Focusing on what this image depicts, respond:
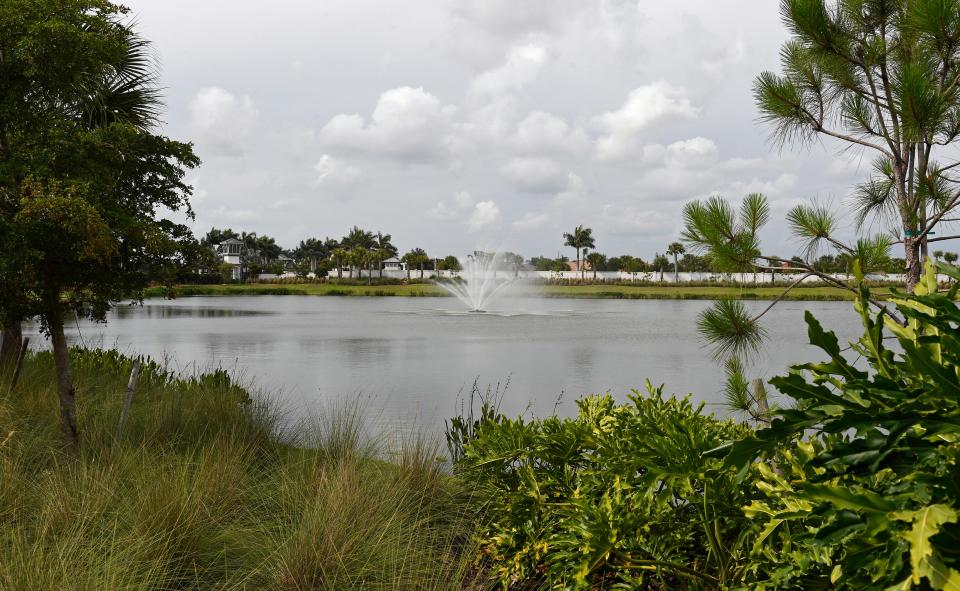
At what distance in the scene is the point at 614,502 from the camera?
3.50 meters

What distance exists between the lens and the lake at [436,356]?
16.2 meters

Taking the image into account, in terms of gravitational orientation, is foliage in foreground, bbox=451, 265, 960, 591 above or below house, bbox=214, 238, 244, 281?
below

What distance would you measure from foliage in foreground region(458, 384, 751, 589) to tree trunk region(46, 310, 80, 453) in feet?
15.4

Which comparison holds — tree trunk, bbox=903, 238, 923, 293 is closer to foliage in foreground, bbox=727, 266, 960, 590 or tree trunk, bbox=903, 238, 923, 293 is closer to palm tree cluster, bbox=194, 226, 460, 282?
foliage in foreground, bbox=727, 266, 960, 590

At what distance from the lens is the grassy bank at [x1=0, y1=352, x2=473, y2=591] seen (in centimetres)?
395

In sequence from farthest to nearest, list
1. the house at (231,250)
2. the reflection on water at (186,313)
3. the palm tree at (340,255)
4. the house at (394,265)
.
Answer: the house at (394,265)
the house at (231,250)
the palm tree at (340,255)
the reflection on water at (186,313)

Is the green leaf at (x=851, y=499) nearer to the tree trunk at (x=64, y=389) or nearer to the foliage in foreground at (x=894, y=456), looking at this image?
the foliage in foreground at (x=894, y=456)

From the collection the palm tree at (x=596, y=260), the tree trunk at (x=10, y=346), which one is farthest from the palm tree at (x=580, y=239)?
the tree trunk at (x=10, y=346)

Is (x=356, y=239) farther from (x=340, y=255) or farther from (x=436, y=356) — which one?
(x=436, y=356)

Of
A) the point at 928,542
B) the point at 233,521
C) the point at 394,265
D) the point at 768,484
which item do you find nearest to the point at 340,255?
A: the point at 394,265

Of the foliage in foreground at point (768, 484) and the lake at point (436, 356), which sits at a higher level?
the foliage in foreground at point (768, 484)

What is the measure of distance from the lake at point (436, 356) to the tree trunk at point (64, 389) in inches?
120

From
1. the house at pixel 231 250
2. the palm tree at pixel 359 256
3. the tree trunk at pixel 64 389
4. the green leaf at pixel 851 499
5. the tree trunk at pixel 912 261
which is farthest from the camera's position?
the house at pixel 231 250

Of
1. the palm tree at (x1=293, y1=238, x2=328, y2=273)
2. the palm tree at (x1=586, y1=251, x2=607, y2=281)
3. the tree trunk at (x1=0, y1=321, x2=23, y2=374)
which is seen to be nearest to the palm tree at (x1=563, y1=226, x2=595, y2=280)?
the palm tree at (x1=586, y1=251, x2=607, y2=281)
